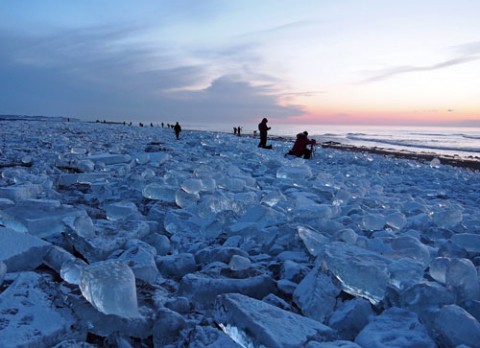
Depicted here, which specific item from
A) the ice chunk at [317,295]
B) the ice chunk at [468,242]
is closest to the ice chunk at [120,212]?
the ice chunk at [317,295]

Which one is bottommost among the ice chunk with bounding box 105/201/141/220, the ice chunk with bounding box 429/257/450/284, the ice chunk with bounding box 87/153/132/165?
the ice chunk with bounding box 429/257/450/284

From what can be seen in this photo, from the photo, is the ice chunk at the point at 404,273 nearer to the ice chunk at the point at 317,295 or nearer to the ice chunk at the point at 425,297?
the ice chunk at the point at 425,297

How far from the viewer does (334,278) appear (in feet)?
5.96

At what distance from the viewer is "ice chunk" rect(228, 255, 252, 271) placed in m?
2.00

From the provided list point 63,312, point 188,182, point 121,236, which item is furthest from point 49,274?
point 188,182

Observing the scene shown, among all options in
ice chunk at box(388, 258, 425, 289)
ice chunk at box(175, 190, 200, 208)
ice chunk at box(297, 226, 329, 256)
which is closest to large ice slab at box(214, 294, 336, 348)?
ice chunk at box(388, 258, 425, 289)

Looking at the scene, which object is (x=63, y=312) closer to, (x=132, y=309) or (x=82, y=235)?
(x=132, y=309)

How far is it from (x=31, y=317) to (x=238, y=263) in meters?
0.98

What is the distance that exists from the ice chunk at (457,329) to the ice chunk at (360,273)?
32 centimetres

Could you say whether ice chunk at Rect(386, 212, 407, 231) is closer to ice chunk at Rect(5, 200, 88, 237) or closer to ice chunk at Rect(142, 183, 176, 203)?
ice chunk at Rect(142, 183, 176, 203)

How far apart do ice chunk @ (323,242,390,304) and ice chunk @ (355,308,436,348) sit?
0.15m

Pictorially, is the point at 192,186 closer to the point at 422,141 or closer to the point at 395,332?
the point at 395,332

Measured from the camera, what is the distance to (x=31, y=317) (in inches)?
55.1

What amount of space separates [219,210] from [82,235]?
3.83ft
